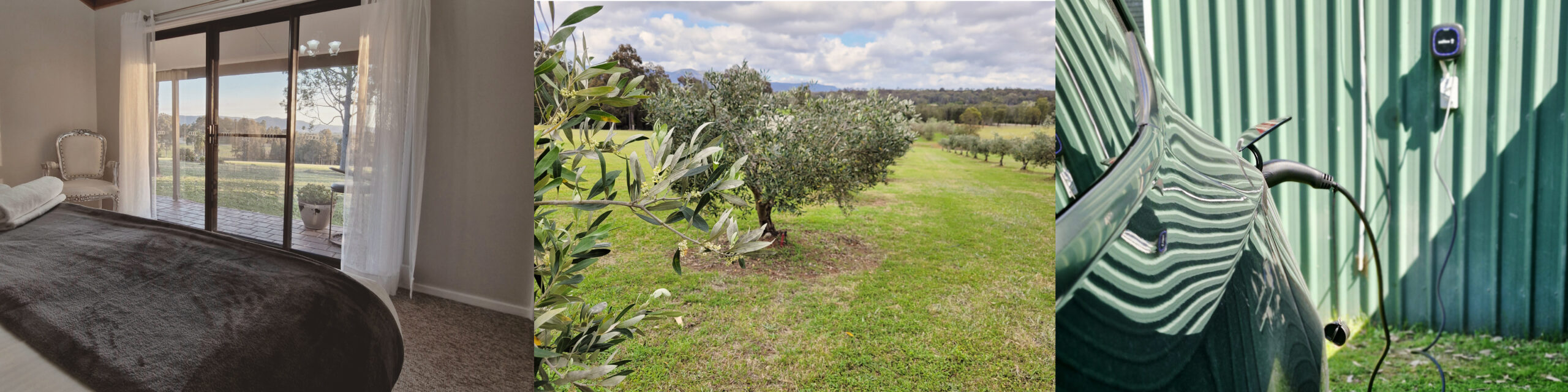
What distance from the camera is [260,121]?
0.95 feet

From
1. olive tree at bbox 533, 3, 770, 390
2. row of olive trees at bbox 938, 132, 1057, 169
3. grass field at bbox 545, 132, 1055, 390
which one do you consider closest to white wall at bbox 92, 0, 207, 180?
olive tree at bbox 533, 3, 770, 390

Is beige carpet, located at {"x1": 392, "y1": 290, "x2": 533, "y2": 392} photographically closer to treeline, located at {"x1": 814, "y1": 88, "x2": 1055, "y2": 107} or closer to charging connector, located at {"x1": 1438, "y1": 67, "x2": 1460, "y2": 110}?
treeline, located at {"x1": 814, "y1": 88, "x2": 1055, "y2": 107}

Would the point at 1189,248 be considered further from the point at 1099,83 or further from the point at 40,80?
the point at 40,80

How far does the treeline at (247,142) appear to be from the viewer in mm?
271

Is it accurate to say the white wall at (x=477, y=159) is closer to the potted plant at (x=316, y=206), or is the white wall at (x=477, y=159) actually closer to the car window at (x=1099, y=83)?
the potted plant at (x=316, y=206)

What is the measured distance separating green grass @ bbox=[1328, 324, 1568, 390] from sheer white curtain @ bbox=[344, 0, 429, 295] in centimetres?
190

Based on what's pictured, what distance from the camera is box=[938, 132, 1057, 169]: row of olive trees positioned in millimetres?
2129

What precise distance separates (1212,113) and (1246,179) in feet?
3.31

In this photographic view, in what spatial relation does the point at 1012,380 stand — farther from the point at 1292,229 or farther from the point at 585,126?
the point at 585,126

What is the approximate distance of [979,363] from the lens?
2078mm

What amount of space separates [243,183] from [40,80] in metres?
0.08

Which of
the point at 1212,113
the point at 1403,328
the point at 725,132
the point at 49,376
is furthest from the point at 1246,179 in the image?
the point at 725,132

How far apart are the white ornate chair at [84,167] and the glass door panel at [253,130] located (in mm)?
37

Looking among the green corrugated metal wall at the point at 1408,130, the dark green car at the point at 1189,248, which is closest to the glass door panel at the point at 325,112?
the dark green car at the point at 1189,248
